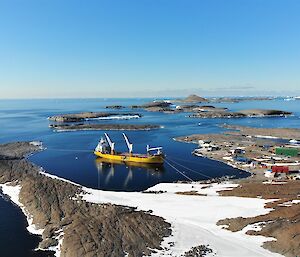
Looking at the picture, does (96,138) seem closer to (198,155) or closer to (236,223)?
(198,155)

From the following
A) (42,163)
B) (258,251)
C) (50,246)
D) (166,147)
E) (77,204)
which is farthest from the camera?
(166,147)

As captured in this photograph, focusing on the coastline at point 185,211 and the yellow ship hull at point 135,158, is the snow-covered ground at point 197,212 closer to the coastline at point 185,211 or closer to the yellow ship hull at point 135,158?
the coastline at point 185,211

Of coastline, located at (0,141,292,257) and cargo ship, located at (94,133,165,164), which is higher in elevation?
cargo ship, located at (94,133,165,164)

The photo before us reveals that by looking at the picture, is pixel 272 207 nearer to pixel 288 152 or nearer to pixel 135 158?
pixel 135 158

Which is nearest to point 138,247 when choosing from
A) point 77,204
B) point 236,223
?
point 236,223

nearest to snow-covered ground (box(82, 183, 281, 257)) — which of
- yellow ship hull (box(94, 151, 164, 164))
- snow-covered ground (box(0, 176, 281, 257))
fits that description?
snow-covered ground (box(0, 176, 281, 257))

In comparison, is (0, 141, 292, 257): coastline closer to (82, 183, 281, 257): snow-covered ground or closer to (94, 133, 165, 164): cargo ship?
(82, 183, 281, 257): snow-covered ground

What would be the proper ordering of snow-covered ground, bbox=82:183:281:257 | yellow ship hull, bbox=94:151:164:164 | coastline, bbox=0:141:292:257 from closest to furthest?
snow-covered ground, bbox=82:183:281:257, coastline, bbox=0:141:292:257, yellow ship hull, bbox=94:151:164:164
